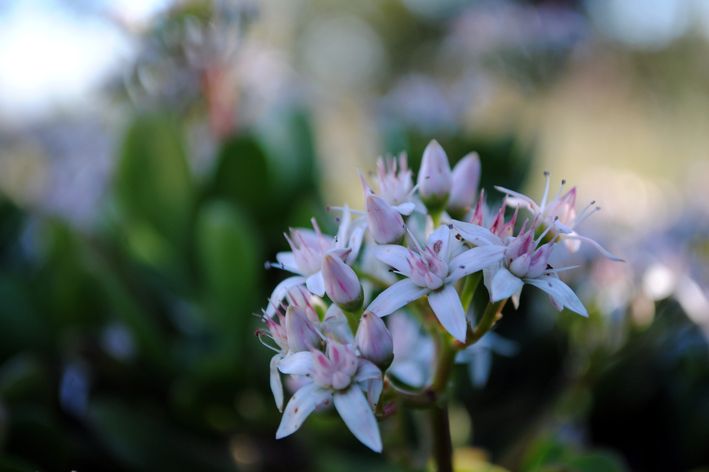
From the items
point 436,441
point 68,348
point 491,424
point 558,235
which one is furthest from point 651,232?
point 68,348

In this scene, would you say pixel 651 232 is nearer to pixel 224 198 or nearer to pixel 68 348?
pixel 224 198

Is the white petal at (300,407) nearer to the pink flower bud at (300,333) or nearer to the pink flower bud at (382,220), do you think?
the pink flower bud at (300,333)

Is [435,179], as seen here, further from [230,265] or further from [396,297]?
[230,265]

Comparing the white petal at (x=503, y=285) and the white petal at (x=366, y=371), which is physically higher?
the white petal at (x=503, y=285)

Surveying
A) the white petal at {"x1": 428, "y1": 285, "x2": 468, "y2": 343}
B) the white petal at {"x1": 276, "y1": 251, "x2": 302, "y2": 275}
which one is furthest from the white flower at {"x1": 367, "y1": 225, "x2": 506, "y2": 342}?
the white petal at {"x1": 276, "y1": 251, "x2": 302, "y2": 275}

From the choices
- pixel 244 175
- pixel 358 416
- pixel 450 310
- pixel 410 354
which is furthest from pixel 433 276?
pixel 244 175

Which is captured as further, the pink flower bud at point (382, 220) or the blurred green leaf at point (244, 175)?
the blurred green leaf at point (244, 175)

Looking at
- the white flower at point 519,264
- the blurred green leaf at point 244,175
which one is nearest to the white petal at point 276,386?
the white flower at point 519,264
